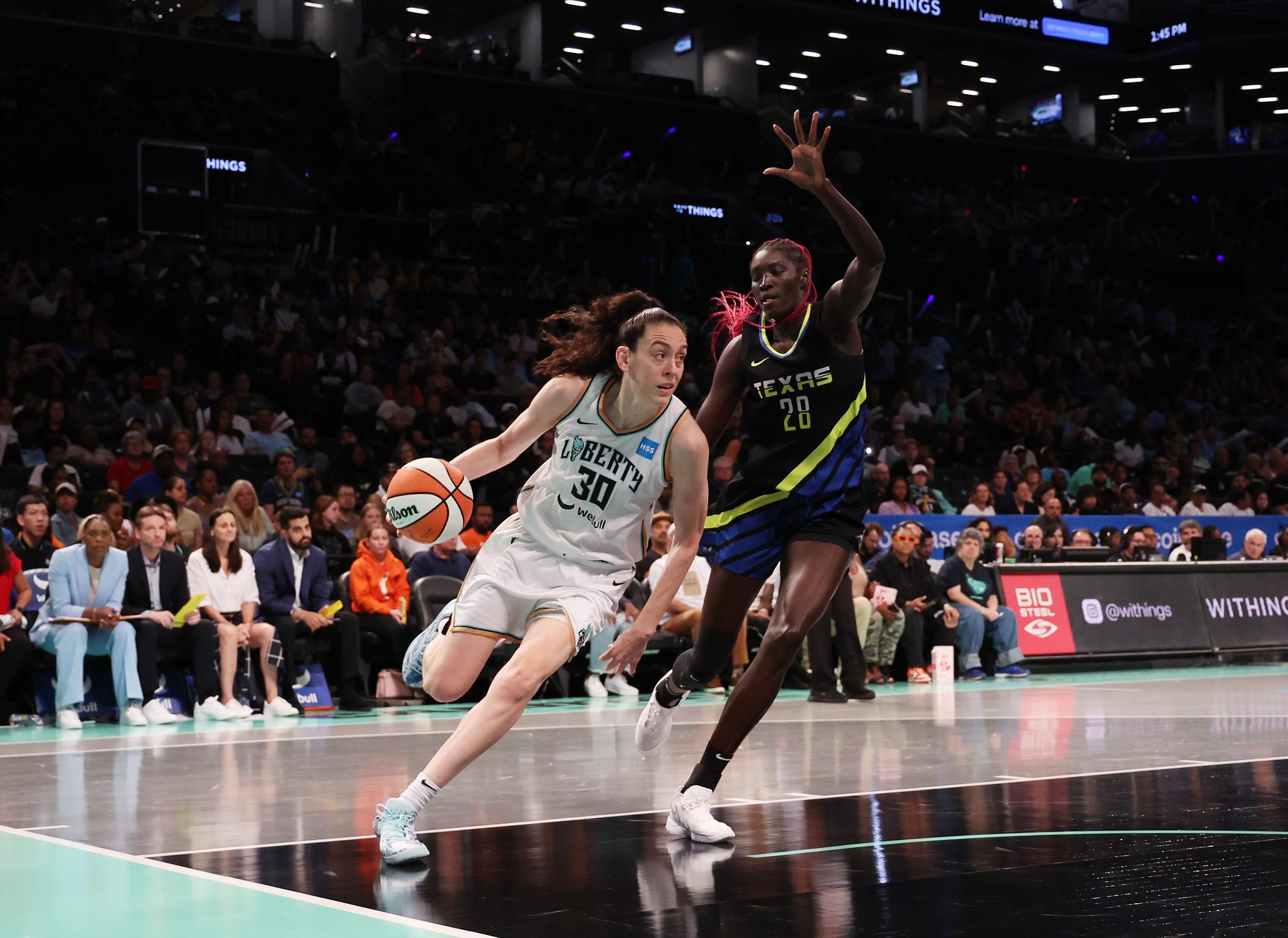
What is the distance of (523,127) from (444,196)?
315cm

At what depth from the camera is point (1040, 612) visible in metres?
14.0

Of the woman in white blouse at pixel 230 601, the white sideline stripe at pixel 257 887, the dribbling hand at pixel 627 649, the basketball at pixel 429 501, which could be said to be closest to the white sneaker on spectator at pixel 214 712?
the woman in white blouse at pixel 230 601

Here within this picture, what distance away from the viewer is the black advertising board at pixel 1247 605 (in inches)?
582

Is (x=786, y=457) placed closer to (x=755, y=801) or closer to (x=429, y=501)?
(x=429, y=501)

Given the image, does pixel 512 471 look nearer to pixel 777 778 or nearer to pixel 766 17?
pixel 777 778

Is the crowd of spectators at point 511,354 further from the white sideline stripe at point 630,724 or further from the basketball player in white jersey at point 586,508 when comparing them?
the basketball player in white jersey at point 586,508

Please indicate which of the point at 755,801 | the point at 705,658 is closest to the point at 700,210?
the point at 755,801

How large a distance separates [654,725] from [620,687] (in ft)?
20.9

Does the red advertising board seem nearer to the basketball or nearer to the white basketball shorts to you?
the white basketball shorts

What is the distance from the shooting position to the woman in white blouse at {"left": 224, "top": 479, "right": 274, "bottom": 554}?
11.4 meters

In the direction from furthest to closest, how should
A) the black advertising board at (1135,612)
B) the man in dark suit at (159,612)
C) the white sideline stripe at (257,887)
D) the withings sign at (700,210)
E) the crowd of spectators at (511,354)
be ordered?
the withings sign at (700,210) < the black advertising board at (1135,612) < the crowd of spectators at (511,354) < the man in dark suit at (159,612) < the white sideline stripe at (257,887)

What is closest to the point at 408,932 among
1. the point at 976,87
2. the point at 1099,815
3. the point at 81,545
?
the point at 1099,815

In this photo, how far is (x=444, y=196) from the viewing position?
2211 centimetres

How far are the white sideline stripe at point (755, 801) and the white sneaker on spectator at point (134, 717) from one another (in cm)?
500
